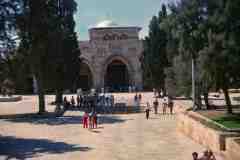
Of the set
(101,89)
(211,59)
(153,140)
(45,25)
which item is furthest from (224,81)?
(101,89)

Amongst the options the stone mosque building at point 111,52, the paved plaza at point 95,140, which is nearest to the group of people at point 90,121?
the paved plaza at point 95,140

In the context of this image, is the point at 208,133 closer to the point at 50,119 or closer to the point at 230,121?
the point at 230,121

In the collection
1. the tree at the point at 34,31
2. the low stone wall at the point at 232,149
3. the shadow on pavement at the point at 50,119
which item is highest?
the tree at the point at 34,31

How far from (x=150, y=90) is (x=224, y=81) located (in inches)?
1441

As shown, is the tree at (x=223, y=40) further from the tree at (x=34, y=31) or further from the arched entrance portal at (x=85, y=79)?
the arched entrance portal at (x=85, y=79)

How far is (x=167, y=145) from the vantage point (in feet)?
59.1

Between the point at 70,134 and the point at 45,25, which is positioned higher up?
the point at 45,25

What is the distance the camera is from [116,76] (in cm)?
6088

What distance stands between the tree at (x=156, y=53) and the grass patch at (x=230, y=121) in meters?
22.1

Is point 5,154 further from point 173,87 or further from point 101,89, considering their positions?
point 101,89

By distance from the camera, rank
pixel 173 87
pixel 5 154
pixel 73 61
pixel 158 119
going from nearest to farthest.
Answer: pixel 5 154 → pixel 158 119 → pixel 173 87 → pixel 73 61

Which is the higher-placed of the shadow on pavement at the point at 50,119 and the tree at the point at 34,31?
the tree at the point at 34,31

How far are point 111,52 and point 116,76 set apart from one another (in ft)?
14.4

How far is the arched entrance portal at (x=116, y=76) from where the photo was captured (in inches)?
2361
